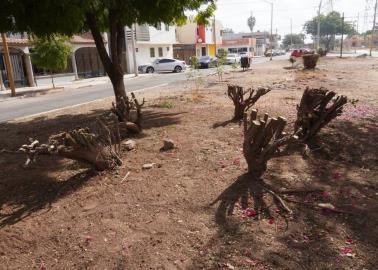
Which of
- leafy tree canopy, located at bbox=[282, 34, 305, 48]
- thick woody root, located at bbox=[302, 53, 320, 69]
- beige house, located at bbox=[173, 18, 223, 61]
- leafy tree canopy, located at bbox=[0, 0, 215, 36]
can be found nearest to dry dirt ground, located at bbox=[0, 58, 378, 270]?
leafy tree canopy, located at bbox=[0, 0, 215, 36]

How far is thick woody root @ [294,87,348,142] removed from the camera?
22.4ft

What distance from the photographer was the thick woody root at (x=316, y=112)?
682 cm

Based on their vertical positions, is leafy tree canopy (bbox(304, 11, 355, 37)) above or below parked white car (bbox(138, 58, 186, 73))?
above

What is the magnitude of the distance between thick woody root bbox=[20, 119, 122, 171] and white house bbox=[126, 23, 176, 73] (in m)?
33.1

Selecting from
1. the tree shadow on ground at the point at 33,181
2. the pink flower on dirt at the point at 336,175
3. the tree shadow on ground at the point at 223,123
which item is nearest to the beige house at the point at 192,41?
the tree shadow on ground at the point at 223,123

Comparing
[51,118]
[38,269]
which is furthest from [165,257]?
[51,118]

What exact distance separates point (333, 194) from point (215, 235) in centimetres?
178

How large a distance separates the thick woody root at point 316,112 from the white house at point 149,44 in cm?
3255

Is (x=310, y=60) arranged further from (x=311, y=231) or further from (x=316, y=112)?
(x=311, y=231)

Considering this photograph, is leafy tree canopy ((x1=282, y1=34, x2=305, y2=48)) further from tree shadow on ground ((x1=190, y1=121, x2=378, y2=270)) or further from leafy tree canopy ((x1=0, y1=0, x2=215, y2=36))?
tree shadow on ground ((x1=190, y1=121, x2=378, y2=270))

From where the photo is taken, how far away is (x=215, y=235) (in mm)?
4051

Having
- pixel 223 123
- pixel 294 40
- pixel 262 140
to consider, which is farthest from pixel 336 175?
pixel 294 40

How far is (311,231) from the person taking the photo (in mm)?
4062

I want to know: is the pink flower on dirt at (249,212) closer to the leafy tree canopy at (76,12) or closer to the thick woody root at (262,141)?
the thick woody root at (262,141)
